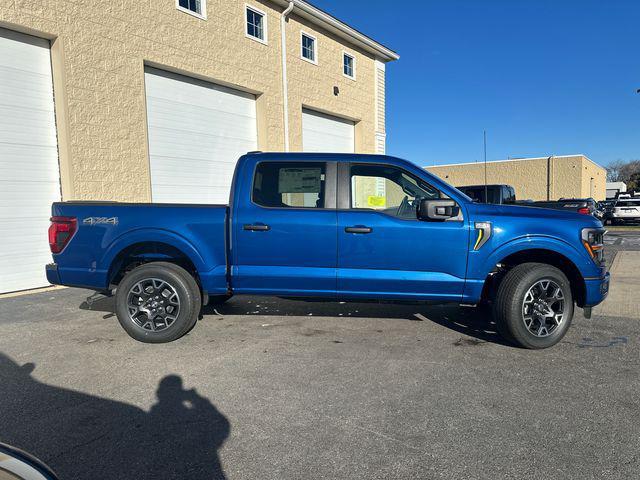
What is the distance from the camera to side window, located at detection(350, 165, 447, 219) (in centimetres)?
452

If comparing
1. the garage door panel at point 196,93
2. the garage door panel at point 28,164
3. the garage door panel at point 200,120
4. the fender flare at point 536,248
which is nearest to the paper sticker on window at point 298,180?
the fender flare at point 536,248

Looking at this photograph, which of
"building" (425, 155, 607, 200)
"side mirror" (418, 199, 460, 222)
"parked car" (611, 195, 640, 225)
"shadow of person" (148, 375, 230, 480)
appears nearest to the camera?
"shadow of person" (148, 375, 230, 480)

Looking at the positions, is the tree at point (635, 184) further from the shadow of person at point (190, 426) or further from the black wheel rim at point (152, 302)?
the shadow of person at point (190, 426)

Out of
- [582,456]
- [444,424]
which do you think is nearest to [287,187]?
[444,424]

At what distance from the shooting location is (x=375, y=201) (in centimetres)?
462

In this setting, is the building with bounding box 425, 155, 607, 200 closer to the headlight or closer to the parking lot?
the headlight

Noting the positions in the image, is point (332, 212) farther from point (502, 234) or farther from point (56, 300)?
point (56, 300)

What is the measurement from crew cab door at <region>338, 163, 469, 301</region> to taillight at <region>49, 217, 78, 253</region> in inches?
116

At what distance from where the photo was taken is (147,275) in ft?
15.2

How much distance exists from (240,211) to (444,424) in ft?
9.44

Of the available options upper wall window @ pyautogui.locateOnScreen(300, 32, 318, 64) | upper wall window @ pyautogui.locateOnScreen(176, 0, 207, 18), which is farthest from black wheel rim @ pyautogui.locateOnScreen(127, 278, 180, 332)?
upper wall window @ pyautogui.locateOnScreen(300, 32, 318, 64)

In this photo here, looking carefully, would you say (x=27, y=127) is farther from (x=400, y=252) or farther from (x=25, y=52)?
(x=400, y=252)

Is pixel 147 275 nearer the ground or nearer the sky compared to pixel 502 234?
nearer the ground

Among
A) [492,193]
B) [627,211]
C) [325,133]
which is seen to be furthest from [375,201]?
[627,211]
